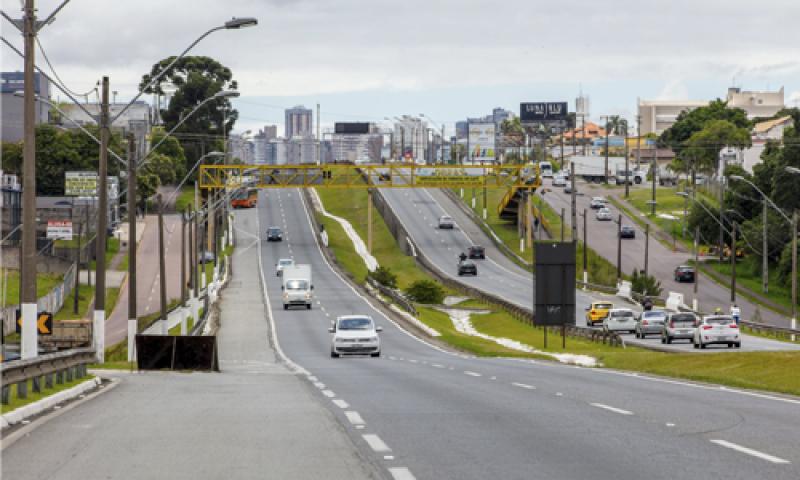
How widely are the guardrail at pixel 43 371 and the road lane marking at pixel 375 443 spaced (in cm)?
616

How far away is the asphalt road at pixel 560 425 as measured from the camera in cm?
1266

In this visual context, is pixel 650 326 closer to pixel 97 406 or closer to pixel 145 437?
pixel 97 406

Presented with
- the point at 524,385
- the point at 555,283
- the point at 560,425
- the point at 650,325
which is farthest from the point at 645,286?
the point at 560,425

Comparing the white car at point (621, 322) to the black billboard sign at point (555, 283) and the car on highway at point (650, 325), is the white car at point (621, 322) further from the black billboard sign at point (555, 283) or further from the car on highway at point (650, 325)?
the black billboard sign at point (555, 283)

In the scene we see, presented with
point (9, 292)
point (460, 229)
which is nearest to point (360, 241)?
point (460, 229)

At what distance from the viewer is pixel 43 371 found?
74.4 feet

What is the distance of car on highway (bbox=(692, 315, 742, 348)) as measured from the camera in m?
54.8

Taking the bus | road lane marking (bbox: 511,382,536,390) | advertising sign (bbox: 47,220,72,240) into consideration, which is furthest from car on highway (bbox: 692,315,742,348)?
the bus

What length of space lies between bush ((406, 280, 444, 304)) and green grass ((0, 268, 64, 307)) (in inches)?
987

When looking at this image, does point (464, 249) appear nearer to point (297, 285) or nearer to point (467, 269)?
point (467, 269)

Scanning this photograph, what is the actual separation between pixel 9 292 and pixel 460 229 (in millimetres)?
72968

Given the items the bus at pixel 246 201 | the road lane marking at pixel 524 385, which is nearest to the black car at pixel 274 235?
the bus at pixel 246 201

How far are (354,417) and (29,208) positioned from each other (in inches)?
387

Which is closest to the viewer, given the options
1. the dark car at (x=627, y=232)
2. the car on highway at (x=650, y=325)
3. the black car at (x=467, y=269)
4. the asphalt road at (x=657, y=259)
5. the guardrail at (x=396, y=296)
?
the car on highway at (x=650, y=325)
